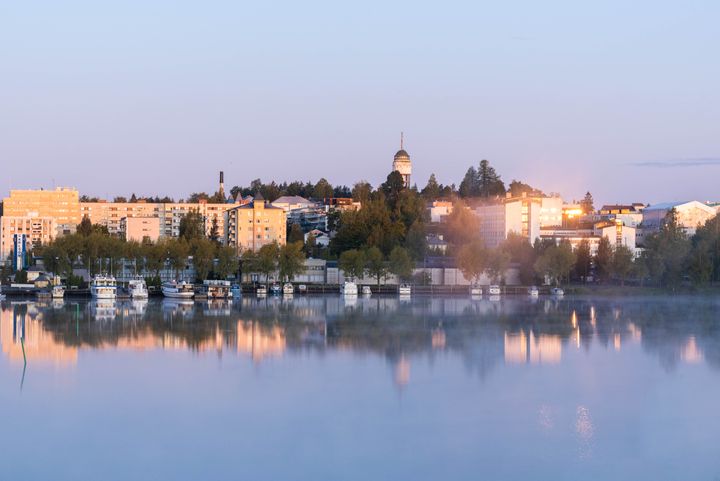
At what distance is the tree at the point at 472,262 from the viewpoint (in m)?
58.9

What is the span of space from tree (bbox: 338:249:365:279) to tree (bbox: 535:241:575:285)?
34.2 feet

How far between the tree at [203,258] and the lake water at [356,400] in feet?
73.6

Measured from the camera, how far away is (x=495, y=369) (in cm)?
2408

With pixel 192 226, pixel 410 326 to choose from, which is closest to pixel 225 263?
pixel 192 226

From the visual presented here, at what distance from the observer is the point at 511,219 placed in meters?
72.8

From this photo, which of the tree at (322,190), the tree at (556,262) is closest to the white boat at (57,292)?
the tree at (556,262)

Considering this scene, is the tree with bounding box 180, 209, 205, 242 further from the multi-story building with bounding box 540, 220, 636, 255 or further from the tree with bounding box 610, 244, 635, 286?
the tree with bounding box 610, 244, 635, 286

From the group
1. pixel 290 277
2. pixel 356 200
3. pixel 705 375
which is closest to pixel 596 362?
pixel 705 375

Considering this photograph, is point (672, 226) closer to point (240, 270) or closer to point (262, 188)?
point (240, 270)

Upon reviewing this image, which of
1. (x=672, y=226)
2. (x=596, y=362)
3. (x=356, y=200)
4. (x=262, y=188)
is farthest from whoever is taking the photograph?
(x=262, y=188)

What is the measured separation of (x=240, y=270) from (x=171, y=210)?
119 ft

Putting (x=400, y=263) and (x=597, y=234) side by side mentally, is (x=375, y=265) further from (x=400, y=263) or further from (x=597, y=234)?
(x=597, y=234)

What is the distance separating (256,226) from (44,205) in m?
29.4

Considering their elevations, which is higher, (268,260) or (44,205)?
(44,205)
